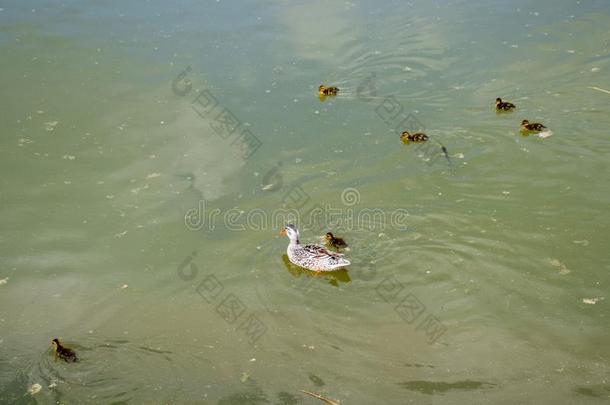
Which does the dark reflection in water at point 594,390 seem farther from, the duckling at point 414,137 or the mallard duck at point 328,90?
the mallard duck at point 328,90

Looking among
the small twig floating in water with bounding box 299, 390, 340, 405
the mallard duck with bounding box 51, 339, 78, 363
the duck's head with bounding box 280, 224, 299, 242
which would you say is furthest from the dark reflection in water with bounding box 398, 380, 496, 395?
the mallard duck with bounding box 51, 339, 78, 363

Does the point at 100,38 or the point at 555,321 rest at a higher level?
the point at 100,38

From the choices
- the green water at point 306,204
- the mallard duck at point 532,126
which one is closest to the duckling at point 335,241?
the green water at point 306,204

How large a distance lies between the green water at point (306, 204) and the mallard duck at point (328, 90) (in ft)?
0.44

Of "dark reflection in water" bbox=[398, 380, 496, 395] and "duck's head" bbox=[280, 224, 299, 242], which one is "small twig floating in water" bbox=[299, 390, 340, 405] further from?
"duck's head" bbox=[280, 224, 299, 242]

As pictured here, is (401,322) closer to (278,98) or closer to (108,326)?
(108,326)

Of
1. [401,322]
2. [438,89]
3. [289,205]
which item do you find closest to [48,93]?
[289,205]

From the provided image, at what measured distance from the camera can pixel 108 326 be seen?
566 cm

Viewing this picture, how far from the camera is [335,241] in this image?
6.26m

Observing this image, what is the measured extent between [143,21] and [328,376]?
7.62 metres

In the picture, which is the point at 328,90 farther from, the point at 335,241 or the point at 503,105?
the point at 335,241

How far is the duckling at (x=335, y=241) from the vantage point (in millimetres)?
6250

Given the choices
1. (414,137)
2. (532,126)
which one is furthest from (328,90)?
(532,126)

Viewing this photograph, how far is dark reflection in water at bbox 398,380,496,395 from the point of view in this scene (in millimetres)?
4844
